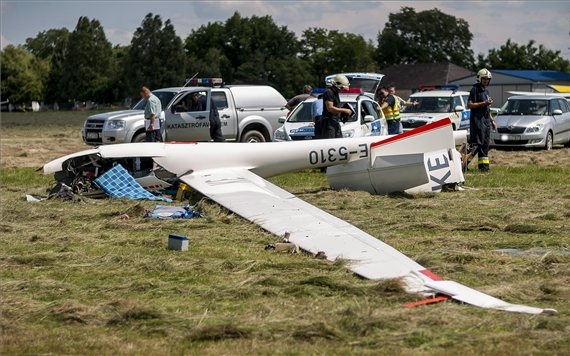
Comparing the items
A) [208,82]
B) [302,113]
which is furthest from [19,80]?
[302,113]

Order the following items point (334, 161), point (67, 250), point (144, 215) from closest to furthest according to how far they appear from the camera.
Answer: point (67, 250), point (144, 215), point (334, 161)

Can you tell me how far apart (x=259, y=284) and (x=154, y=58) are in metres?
97.1

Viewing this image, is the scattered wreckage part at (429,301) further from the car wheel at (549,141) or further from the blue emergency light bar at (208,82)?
the car wheel at (549,141)

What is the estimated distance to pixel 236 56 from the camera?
112438mm

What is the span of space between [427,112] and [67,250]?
18.1 m

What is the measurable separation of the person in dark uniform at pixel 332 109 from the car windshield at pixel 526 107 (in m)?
12.2

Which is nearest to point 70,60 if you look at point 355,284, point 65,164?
point 65,164

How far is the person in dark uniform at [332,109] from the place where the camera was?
52.3 feet

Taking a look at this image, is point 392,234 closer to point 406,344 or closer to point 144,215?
point 144,215

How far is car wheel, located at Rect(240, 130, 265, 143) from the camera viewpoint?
896 inches

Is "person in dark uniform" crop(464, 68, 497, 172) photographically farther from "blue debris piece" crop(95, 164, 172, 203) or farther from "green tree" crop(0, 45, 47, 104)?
"green tree" crop(0, 45, 47, 104)

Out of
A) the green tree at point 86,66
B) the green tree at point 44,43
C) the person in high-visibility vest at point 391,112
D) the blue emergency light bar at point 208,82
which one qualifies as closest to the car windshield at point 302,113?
the person in high-visibility vest at point 391,112

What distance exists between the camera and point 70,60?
4611 inches

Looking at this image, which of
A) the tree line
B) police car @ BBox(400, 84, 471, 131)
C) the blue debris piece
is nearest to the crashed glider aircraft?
the blue debris piece
